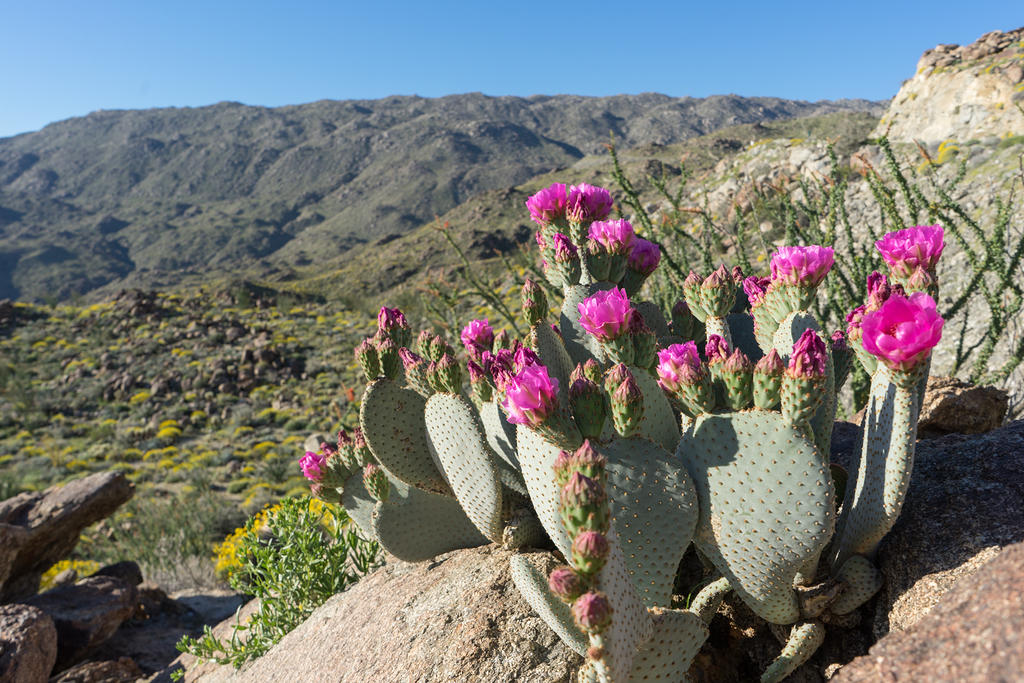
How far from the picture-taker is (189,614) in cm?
531

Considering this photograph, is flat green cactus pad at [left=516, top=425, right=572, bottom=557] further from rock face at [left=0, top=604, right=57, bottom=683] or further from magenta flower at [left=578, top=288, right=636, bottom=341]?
rock face at [left=0, top=604, right=57, bottom=683]

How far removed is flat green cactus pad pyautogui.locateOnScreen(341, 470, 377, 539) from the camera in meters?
2.73

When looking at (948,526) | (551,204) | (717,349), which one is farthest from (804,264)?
(551,204)

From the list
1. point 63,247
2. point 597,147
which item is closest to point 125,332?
point 63,247

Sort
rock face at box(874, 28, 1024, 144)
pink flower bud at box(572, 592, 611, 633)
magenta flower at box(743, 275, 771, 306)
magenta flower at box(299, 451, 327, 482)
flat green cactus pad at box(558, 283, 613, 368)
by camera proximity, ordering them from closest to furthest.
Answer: pink flower bud at box(572, 592, 611, 633) < magenta flower at box(743, 275, 771, 306) < flat green cactus pad at box(558, 283, 613, 368) < magenta flower at box(299, 451, 327, 482) < rock face at box(874, 28, 1024, 144)

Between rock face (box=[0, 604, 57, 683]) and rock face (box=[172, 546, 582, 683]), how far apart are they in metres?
1.72

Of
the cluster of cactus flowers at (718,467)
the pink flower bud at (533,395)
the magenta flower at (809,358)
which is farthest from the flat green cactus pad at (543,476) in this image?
the magenta flower at (809,358)

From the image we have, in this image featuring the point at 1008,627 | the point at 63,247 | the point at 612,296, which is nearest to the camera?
the point at 1008,627

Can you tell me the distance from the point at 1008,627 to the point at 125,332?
25.5 metres

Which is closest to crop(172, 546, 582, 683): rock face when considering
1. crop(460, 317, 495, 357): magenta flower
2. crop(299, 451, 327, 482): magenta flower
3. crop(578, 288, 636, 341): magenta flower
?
crop(299, 451, 327, 482): magenta flower

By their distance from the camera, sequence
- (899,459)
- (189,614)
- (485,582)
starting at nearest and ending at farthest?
(899,459), (485,582), (189,614)

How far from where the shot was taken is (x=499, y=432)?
89.4 inches

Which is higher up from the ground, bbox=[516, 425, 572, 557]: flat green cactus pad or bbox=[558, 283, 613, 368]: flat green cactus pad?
bbox=[558, 283, 613, 368]: flat green cactus pad

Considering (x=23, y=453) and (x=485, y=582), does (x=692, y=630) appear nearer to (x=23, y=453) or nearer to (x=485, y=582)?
(x=485, y=582)
